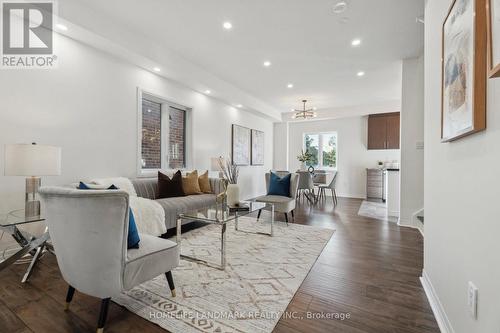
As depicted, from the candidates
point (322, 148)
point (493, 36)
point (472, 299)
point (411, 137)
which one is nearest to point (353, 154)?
point (322, 148)

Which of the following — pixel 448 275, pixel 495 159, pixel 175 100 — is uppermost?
pixel 175 100

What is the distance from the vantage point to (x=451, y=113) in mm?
1395

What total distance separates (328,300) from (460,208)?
3.66ft

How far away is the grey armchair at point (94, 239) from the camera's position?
4.36 ft

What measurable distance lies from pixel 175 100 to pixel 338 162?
18.2 feet

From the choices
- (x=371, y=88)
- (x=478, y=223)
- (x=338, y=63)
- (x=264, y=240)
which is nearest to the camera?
(x=478, y=223)

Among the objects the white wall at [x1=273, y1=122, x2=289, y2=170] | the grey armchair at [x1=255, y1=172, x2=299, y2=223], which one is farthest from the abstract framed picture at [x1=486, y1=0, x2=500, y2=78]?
the white wall at [x1=273, y1=122, x2=289, y2=170]

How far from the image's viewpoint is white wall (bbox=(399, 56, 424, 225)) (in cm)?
398

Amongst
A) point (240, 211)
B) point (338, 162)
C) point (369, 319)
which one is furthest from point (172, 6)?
point (338, 162)

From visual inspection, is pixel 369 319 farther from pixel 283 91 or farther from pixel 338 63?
pixel 283 91

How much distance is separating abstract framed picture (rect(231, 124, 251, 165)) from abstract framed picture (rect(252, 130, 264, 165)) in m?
0.29

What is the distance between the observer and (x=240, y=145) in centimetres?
651

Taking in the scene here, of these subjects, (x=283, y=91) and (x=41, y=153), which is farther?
(x=283, y=91)

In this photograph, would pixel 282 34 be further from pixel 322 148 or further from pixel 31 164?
pixel 322 148
